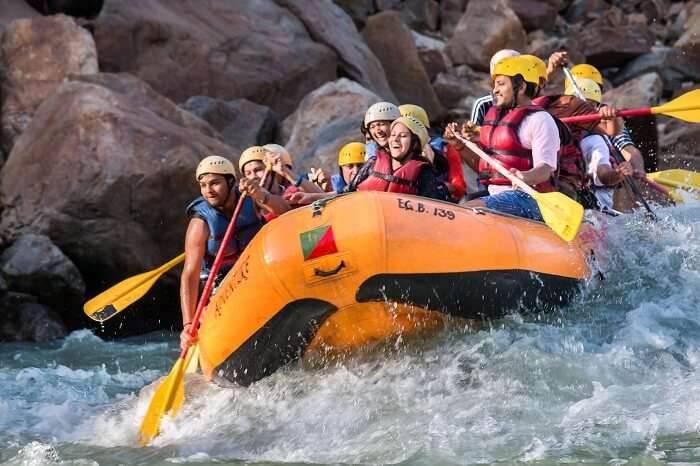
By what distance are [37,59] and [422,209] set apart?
26.8ft

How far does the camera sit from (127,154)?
32.2 feet

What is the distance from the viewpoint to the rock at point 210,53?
1415cm

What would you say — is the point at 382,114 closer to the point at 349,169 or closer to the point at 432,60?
the point at 349,169

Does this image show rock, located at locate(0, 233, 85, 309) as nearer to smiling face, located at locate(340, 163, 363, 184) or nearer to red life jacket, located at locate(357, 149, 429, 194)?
smiling face, located at locate(340, 163, 363, 184)

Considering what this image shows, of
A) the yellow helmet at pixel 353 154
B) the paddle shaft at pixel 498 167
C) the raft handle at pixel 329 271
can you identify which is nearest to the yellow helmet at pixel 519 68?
the paddle shaft at pixel 498 167

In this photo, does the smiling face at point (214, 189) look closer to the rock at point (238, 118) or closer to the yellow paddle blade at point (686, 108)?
the yellow paddle blade at point (686, 108)

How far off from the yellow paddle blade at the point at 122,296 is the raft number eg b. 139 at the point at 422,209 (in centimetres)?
221

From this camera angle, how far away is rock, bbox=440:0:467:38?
2347 cm

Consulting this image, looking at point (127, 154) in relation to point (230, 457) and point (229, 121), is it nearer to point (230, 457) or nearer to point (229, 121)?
point (229, 121)

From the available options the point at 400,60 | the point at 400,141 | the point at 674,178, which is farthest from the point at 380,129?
the point at 400,60

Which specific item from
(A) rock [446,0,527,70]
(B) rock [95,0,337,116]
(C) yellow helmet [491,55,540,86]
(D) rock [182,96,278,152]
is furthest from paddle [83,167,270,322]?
(A) rock [446,0,527,70]

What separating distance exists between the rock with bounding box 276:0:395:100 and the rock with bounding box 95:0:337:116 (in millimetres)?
368

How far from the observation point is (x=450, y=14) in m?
23.6

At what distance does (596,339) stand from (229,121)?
24.2 ft
